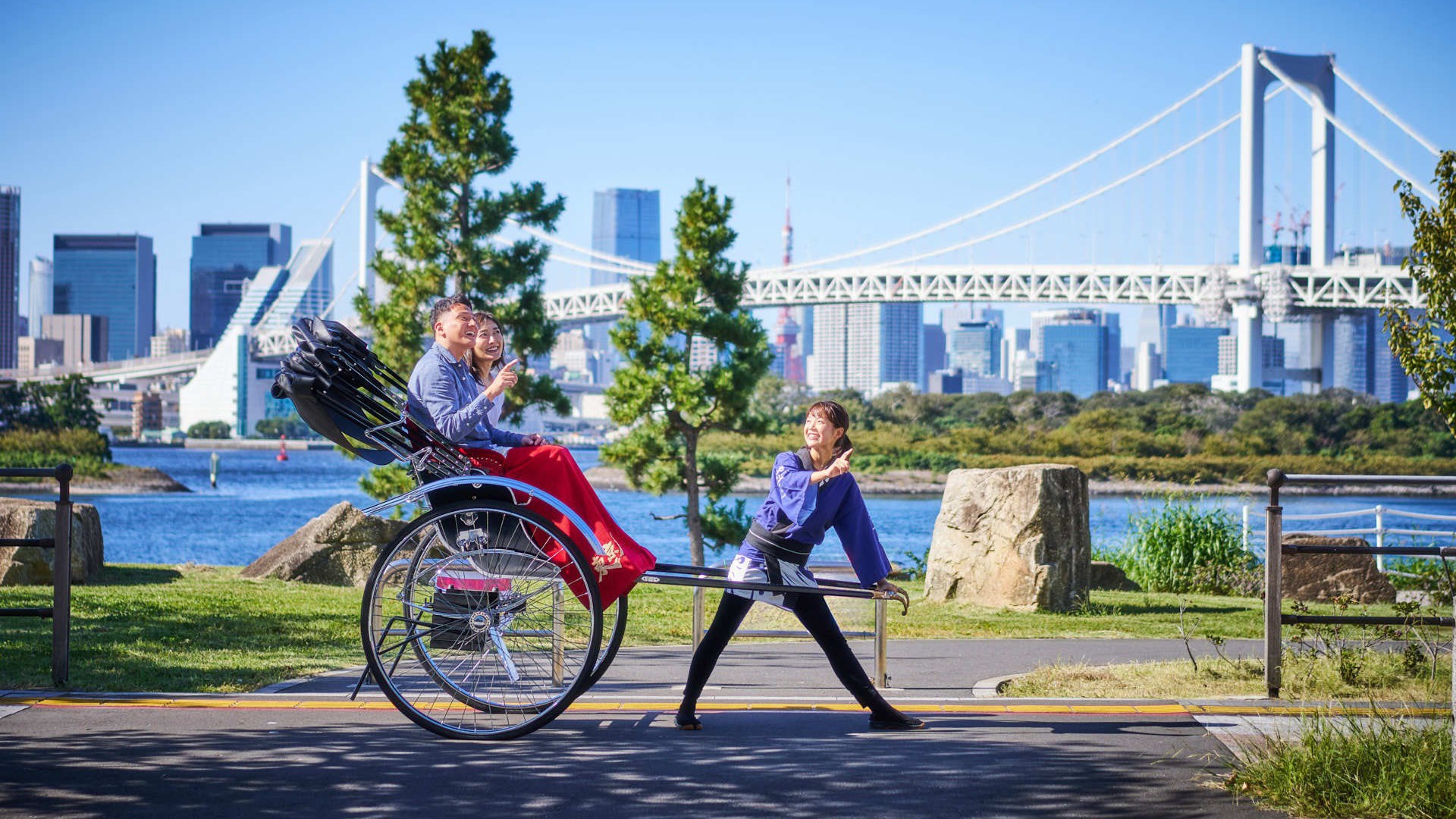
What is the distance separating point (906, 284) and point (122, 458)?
4727cm

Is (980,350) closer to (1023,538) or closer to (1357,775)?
(1023,538)

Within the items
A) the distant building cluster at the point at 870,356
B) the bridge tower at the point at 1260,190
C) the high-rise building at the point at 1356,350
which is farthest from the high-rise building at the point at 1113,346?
the bridge tower at the point at 1260,190

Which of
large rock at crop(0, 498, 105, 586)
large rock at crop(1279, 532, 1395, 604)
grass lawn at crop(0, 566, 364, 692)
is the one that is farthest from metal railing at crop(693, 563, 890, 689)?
large rock at crop(1279, 532, 1395, 604)

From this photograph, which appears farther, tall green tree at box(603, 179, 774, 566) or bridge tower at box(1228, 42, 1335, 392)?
bridge tower at box(1228, 42, 1335, 392)

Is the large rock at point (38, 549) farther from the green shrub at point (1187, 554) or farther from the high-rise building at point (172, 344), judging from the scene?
the high-rise building at point (172, 344)

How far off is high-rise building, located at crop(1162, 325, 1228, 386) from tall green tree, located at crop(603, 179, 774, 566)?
163 m

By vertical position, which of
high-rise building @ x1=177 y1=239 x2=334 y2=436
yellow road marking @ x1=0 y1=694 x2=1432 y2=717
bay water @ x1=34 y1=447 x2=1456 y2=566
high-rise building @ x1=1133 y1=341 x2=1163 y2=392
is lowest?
bay water @ x1=34 y1=447 x2=1456 y2=566

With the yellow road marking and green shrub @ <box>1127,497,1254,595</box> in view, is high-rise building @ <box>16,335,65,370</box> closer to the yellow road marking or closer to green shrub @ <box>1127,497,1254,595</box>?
green shrub @ <box>1127,497,1254,595</box>

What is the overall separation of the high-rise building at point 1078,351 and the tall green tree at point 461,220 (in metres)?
149

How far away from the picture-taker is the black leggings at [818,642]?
4.78 meters

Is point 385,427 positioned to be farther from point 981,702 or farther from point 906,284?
point 906,284

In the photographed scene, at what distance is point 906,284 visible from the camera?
49.4 metres

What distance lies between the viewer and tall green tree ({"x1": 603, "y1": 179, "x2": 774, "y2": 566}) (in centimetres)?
1705

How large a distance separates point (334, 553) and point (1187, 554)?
303 inches
